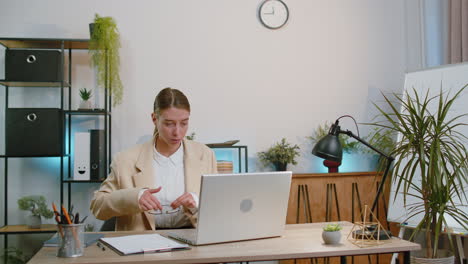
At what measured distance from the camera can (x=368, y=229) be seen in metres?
2.11

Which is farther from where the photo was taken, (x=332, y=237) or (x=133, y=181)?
(x=133, y=181)

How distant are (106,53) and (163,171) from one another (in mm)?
1405

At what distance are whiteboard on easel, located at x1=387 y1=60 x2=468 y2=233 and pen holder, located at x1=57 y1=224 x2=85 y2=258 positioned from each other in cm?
204

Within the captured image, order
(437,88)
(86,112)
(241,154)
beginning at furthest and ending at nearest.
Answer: (241,154) → (86,112) → (437,88)

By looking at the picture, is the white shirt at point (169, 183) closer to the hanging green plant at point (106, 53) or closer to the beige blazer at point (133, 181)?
the beige blazer at point (133, 181)

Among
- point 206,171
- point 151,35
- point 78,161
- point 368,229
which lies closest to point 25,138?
Answer: point 78,161

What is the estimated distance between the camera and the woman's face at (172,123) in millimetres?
2566

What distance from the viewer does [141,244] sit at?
198cm

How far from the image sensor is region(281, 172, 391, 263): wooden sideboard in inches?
151

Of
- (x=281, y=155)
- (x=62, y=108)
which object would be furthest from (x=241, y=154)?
(x=62, y=108)

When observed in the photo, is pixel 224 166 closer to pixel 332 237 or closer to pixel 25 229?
pixel 25 229

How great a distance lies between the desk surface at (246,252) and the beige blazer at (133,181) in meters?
0.33

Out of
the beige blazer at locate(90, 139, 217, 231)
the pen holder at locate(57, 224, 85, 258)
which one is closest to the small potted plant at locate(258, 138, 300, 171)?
the beige blazer at locate(90, 139, 217, 231)

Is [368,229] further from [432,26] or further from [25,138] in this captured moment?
[432,26]
